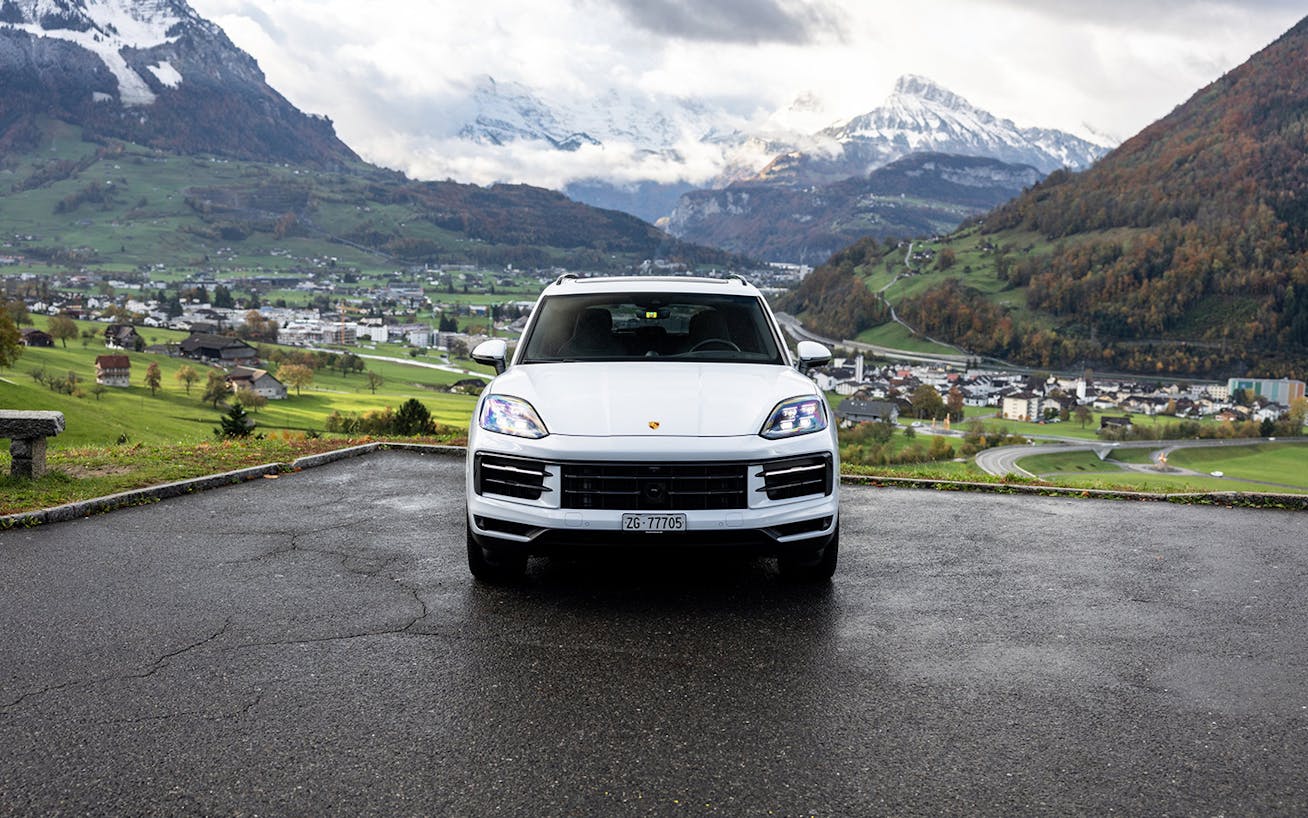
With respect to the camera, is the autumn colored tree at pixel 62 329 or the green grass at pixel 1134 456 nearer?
the green grass at pixel 1134 456

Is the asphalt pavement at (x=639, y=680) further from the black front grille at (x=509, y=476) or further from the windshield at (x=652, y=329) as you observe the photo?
the windshield at (x=652, y=329)

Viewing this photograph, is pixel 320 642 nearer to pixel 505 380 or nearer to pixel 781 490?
pixel 505 380

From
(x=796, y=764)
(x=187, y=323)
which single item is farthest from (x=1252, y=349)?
(x=796, y=764)

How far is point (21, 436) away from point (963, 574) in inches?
333

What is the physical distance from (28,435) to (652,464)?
22.5ft

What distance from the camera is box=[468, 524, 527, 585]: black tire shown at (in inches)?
236

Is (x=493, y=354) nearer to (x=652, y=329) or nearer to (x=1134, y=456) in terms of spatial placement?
(x=652, y=329)

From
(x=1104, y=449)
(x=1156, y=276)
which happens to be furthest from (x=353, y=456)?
(x=1156, y=276)

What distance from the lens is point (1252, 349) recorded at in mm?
135625

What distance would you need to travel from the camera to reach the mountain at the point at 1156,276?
139m

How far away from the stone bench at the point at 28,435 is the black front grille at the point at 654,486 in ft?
19.4

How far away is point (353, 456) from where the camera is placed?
1222 centimetres

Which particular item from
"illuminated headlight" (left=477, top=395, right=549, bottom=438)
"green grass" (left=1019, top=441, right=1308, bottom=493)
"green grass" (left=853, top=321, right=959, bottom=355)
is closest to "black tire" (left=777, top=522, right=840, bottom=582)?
"illuminated headlight" (left=477, top=395, right=549, bottom=438)

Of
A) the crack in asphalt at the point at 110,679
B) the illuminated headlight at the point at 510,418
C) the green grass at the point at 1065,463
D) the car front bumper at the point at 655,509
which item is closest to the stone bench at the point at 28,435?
the crack in asphalt at the point at 110,679
